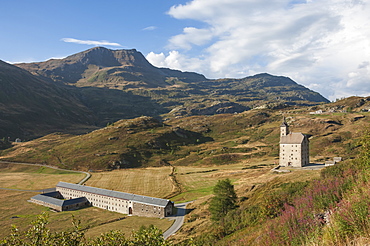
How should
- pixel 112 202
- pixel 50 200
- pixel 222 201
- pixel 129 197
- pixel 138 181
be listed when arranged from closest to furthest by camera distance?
1. pixel 222 201
2. pixel 129 197
3. pixel 112 202
4. pixel 50 200
5. pixel 138 181

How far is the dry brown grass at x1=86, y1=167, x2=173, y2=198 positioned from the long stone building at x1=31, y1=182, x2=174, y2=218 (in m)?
12.0

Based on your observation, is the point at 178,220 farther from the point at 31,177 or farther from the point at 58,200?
the point at 31,177

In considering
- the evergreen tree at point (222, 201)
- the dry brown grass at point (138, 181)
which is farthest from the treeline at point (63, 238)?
the dry brown grass at point (138, 181)

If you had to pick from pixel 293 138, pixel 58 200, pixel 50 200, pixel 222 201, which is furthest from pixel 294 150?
pixel 50 200

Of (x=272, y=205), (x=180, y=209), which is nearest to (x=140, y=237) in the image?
(x=272, y=205)

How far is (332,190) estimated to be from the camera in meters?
23.9

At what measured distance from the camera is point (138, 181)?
126 meters

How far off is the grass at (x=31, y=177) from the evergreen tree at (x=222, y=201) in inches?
3707

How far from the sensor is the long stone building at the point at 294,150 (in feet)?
331

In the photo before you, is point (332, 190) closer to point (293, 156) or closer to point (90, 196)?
point (293, 156)

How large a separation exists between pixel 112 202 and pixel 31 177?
75.0 metres

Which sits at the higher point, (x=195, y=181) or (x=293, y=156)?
(x=293, y=156)

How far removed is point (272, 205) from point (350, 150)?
126 meters

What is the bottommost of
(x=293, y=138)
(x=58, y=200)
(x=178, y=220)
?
(x=58, y=200)
